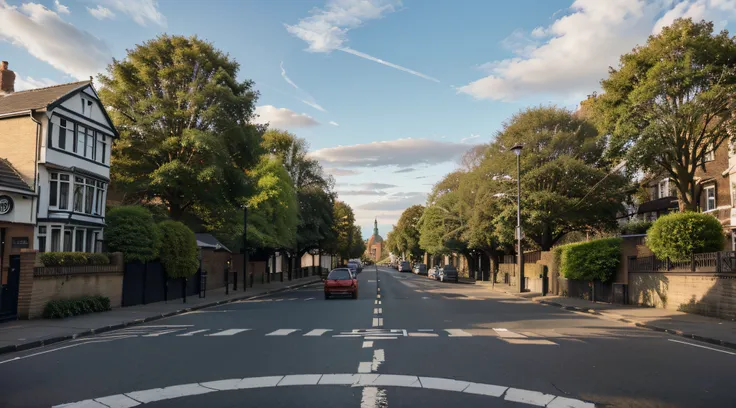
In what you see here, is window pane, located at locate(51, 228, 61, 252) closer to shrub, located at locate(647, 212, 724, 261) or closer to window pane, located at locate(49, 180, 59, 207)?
window pane, located at locate(49, 180, 59, 207)

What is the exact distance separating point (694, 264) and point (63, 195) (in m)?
27.0

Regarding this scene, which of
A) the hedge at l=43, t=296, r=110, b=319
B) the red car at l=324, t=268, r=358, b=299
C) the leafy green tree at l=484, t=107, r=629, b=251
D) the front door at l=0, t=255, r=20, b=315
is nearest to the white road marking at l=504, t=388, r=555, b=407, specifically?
the front door at l=0, t=255, r=20, b=315

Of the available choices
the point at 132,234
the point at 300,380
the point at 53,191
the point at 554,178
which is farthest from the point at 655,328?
the point at 53,191

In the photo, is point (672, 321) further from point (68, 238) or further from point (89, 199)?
point (89, 199)

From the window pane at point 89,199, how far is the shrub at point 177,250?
430 centimetres

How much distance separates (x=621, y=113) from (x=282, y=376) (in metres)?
26.1

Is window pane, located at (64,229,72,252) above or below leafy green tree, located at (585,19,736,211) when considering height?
below

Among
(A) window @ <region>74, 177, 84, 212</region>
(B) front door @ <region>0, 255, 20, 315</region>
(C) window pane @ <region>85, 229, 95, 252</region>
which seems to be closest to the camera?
(B) front door @ <region>0, 255, 20, 315</region>

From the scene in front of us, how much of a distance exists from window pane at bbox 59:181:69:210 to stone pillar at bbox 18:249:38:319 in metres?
9.64

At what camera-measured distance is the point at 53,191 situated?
1003 inches

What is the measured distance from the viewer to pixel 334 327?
1515 centimetres

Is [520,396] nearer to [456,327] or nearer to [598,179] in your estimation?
[456,327]

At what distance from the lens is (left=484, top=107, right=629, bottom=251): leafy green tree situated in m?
35.2

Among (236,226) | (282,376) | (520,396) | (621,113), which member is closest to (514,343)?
(520,396)
